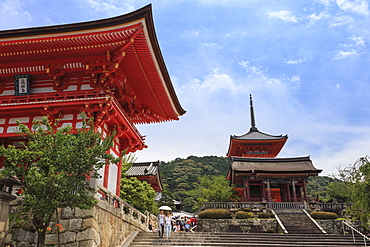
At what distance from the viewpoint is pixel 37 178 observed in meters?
8.66

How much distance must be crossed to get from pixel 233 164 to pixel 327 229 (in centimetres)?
1290

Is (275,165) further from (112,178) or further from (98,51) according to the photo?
(98,51)

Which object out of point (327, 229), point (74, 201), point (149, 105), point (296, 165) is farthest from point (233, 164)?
point (74, 201)

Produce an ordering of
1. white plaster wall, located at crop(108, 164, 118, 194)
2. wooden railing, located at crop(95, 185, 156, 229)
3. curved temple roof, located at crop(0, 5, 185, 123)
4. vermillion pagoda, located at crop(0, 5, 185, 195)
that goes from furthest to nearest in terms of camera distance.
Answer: white plaster wall, located at crop(108, 164, 118, 194) < vermillion pagoda, located at crop(0, 5, 185, 195) < curved temple roof, located at crop(0, 5, 185, 123) < wooden railing, located at crop(95, 185, 156, 229)

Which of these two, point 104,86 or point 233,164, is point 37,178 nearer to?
point 104,86

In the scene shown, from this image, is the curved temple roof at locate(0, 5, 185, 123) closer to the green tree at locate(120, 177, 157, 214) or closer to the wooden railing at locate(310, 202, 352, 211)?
the green tree at locate(120, 177, 157, 214)

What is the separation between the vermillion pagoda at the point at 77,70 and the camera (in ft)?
44.1

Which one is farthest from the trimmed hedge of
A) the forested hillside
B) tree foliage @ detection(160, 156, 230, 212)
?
tree foliage @ detection(160, 156, 230, 212)

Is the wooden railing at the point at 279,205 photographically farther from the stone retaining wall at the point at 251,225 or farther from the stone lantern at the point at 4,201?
the stone lantern at the point at 4,201

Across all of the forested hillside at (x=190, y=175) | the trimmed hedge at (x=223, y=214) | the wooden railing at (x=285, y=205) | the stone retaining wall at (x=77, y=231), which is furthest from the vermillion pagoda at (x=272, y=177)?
the forested hillside at (x=190, y=175)

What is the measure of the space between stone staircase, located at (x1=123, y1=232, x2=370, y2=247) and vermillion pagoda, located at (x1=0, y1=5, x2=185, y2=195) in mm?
3740

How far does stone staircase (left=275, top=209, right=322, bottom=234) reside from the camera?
22.1m

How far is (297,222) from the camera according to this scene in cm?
2441

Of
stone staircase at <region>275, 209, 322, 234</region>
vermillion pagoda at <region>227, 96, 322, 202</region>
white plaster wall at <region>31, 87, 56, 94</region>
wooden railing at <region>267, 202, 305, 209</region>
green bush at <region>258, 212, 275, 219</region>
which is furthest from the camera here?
vermillion pagoda at <region>227, 96, 322, 202</region>
